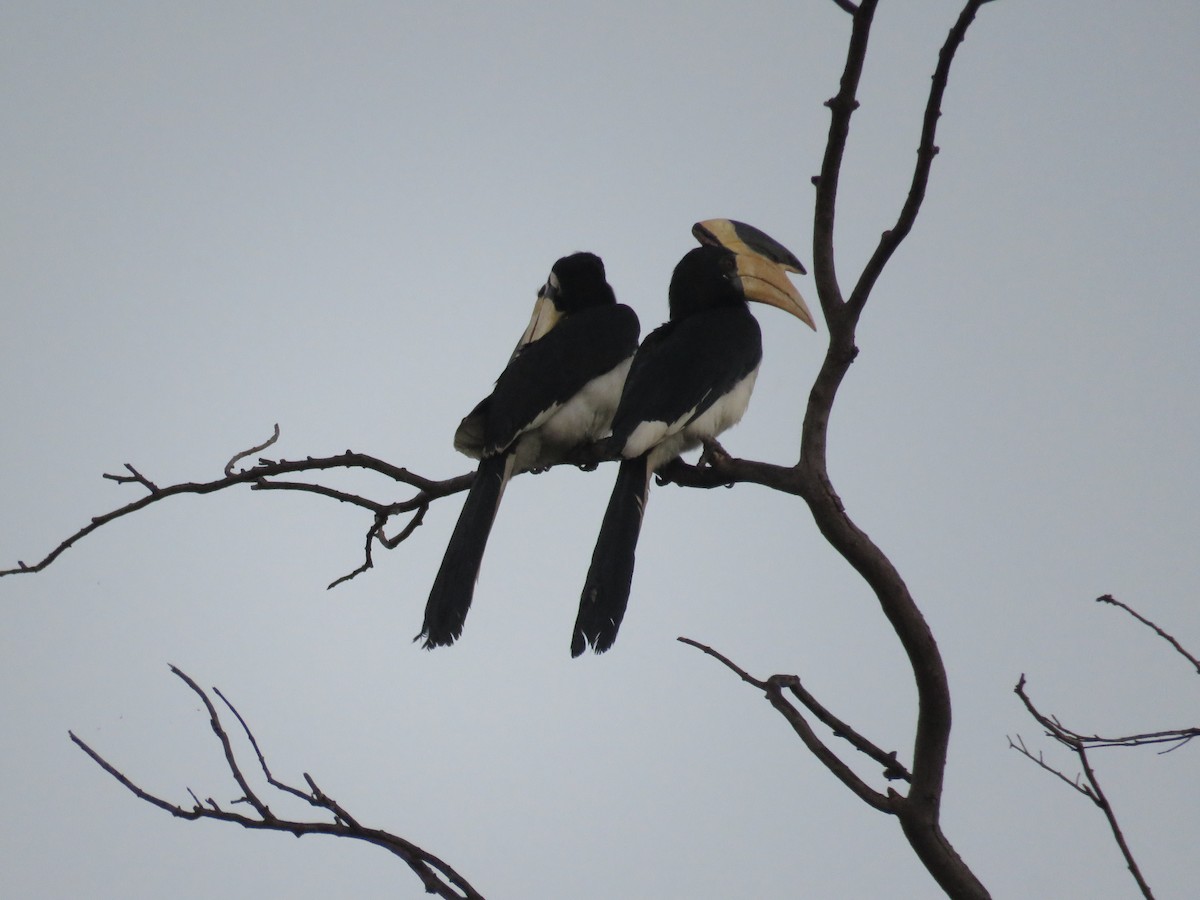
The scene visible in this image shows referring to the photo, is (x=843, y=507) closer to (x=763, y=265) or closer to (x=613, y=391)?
(x=613, y=391)

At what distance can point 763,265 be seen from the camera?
548cm

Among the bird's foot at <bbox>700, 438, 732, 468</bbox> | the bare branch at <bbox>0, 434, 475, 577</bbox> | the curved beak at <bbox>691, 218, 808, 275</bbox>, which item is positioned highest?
the curved beak at <bbox>691, 218, 808, 275</bbox>

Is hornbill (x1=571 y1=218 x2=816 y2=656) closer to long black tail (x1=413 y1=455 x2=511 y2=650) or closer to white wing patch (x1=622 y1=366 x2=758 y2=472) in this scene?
white wing patch (x1=622 y1=366 x2=758 y2=472)

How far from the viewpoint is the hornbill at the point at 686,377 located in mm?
3926

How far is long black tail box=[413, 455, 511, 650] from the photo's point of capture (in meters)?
3.95

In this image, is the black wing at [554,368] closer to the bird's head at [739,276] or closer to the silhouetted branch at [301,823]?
the bird's head at [739,276]

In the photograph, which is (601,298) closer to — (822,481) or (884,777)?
(822,481)

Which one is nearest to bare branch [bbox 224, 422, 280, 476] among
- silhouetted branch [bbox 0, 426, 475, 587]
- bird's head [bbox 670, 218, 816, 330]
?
silhouetted branch [bbox 0, 426, 475, 587]

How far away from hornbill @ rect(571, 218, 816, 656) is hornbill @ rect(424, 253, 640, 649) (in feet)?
0.54

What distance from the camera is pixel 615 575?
12.9ft

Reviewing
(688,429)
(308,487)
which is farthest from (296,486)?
(688,429)

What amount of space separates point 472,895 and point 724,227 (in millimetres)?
4005

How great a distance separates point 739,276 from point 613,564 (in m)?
1.95

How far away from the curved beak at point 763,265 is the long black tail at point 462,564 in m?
1.63
